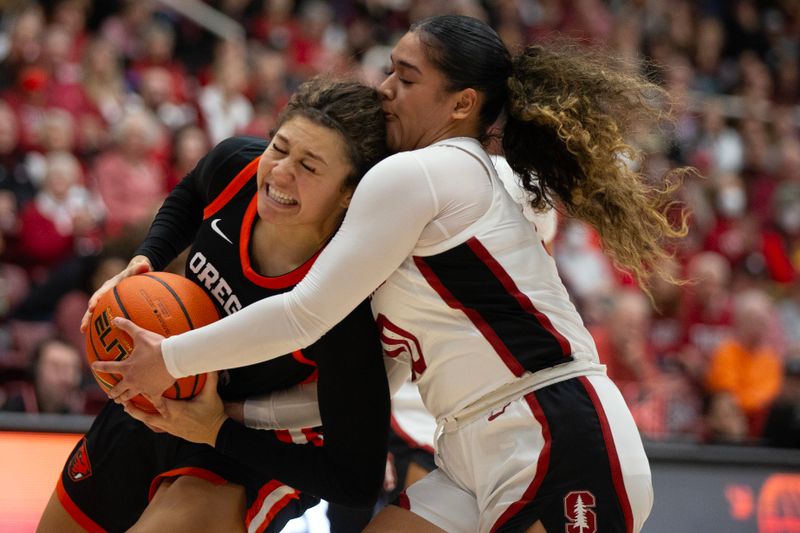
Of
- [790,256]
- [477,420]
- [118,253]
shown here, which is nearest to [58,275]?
[118,253]

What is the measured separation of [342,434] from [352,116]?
753mm

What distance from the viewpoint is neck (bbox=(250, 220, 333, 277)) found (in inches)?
105

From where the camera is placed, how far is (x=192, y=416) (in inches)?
102

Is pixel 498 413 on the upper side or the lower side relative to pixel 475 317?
lower

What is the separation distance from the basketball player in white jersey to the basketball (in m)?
0.05

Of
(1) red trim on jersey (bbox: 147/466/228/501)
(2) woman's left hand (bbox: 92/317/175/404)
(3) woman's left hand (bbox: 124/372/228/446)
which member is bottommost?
(1) red trim on jersey (bbox: 147/466/228/501)

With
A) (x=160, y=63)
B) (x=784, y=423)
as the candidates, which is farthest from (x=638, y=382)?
(x=160, y=63)

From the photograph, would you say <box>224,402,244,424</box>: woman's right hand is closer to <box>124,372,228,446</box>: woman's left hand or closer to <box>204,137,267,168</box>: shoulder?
<box>124,372,228,446</box>: woman's left hand

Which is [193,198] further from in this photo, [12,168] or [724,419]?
[724,419]

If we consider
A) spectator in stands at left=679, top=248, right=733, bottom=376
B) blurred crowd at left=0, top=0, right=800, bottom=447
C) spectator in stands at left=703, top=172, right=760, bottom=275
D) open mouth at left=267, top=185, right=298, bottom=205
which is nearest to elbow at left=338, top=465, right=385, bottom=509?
open mouth at left=267, top=185, right=298, bottom=205

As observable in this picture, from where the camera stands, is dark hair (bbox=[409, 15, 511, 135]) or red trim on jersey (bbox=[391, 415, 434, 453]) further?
red trim on jersey (bbox=[391, 415, 434, 453])

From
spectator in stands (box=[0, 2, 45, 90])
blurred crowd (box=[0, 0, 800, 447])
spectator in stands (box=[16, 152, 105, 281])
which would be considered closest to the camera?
blurred crowd (box=[0, 0, 800, 447])

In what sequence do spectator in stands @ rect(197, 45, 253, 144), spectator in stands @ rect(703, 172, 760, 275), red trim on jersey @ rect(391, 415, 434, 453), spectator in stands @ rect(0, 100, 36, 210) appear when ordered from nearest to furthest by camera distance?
1. red trim on jersey @ rect(391, 415, 434, 453)
2. spectator in stands @ rect(0, 100, 36, 210)
3. spectator in stands @ rect(197, 45, 253, 144)
4. spectator in stands @ rect(703, 172, 760, 275)

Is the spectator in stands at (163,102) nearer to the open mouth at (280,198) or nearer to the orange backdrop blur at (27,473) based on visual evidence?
the orange backdrop blur at (27,473)
